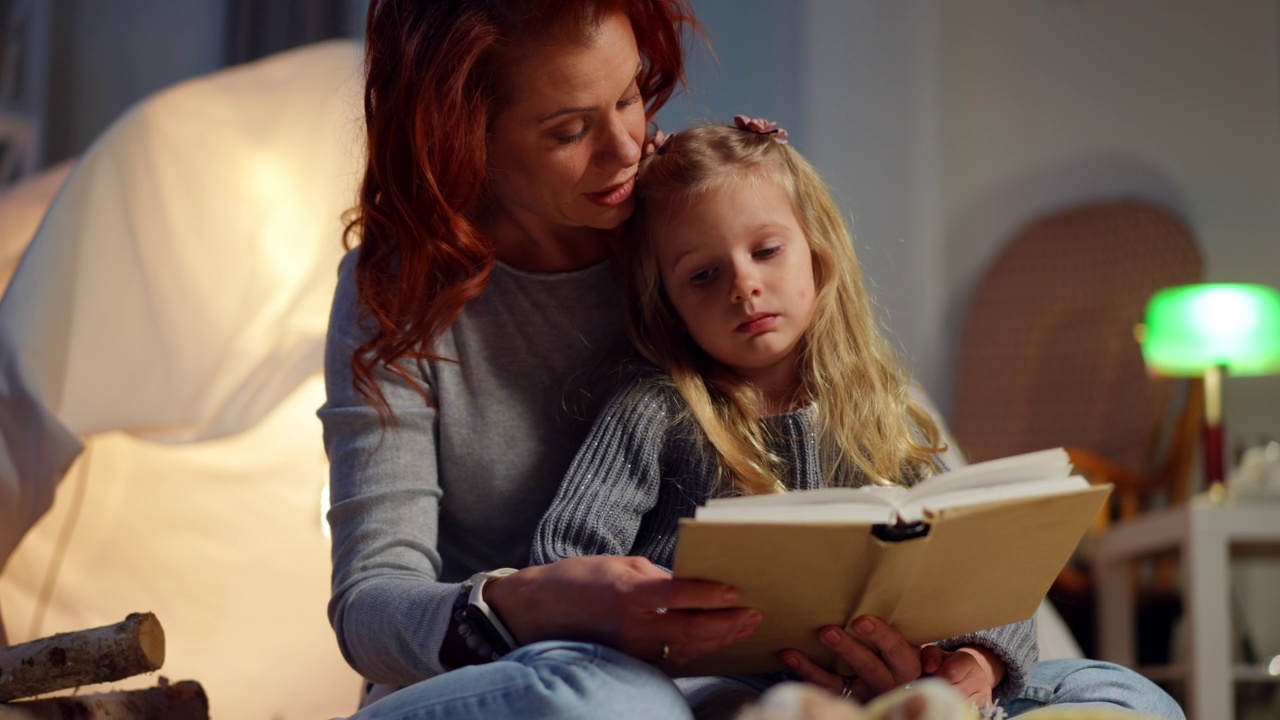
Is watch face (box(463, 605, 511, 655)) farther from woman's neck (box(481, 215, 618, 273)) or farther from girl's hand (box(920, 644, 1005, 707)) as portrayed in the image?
woman's neck (box(481, 215, 618, 273))

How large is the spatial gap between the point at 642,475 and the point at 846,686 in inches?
11.4

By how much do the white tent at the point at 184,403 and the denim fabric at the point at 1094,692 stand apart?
91 cm

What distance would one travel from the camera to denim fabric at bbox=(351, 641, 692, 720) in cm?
90

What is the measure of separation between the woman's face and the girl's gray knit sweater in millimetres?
191

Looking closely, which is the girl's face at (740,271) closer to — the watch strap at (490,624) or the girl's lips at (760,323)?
the girl's lips at (760,323)

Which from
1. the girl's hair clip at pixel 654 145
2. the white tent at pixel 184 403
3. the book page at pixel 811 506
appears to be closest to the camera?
the book page at pixel 811 506

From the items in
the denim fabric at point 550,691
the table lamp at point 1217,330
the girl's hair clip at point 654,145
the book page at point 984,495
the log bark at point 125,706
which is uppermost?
the table lamp at point 1217,330

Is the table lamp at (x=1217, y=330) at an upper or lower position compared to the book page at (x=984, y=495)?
upper

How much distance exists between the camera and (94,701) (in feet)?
4.19

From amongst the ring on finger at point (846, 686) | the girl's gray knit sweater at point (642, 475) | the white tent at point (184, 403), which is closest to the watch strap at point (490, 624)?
the girl's gray knit sweater at point (642, 475)

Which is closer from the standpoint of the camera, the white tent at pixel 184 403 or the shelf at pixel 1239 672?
the white tent at pixel 184 403

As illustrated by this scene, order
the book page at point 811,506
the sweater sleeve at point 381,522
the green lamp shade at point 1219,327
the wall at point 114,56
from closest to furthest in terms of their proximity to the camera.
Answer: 1. the book page at point 811,506
2. the sweater sleeve at point 381,522
3. the green lamp shade at point 1219,327
4. the wall at point 114,56

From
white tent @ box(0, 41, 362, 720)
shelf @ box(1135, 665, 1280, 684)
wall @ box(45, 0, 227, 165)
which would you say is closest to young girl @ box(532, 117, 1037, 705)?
white tent @ box(0, 41, 362, 720)

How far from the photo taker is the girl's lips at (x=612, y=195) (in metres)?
1.26
